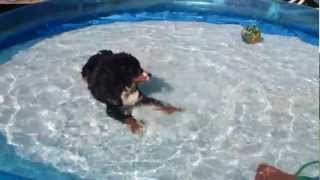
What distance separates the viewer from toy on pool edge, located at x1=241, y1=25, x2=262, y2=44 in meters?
6.18

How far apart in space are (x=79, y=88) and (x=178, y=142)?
116 centimetres

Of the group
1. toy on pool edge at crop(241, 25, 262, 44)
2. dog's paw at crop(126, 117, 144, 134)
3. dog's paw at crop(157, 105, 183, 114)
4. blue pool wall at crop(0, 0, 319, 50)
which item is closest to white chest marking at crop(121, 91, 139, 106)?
dog's paw at crop(126, 117, 144, 134)

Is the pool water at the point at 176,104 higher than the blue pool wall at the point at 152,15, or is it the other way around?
the blue pool wall at the point at 152,15

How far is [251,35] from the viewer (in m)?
6.18

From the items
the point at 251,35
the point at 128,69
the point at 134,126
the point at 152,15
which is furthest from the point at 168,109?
the point at 152,15

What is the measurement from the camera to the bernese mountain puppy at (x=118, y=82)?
14.2ft

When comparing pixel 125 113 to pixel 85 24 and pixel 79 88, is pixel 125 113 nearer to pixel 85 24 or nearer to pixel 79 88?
pixel 79 88

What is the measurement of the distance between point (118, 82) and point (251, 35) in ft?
7.45

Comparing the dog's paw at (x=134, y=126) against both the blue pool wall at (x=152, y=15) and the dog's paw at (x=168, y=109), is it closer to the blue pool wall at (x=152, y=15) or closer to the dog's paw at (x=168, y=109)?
the dog's paw at (x=168, y=109)

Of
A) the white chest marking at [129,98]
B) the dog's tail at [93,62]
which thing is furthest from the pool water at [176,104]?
the dog's tail at [93,62]

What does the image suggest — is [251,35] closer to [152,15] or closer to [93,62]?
[152,15]

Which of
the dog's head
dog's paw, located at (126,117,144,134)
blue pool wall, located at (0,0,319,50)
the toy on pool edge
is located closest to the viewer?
the dog's head

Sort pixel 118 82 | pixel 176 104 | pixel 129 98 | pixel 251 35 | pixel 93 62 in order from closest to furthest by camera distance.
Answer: pixel 118 82, pixel 129 98, pixel 93 62, pixel 176 104, pixel 251 35

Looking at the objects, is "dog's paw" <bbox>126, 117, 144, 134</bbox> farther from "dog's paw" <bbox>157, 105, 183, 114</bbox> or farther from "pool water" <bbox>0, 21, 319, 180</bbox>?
"dog's paw" <bbox>157, 105, 183, 114</bbox>
